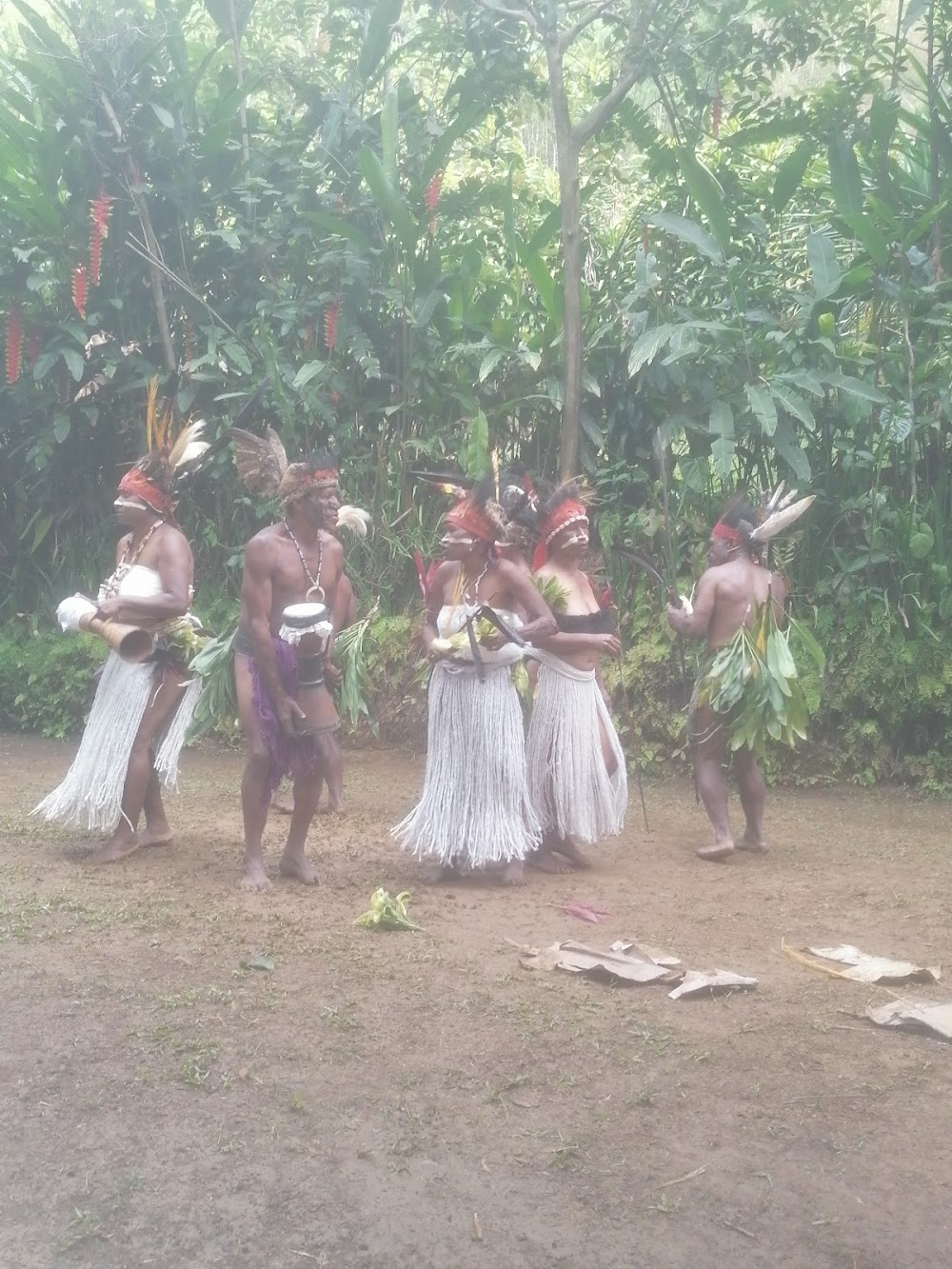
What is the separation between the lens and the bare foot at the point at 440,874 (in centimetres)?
529

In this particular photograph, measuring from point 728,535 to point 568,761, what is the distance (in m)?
1.36

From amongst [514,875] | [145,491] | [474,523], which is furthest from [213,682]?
[514,875]

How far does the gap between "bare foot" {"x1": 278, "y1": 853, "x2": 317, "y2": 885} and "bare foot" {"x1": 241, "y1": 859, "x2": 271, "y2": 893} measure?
121mm

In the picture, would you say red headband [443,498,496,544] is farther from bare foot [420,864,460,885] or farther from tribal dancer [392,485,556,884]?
bare foot [420,864,460,885]

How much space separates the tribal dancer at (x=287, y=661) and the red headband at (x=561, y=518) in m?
0.94

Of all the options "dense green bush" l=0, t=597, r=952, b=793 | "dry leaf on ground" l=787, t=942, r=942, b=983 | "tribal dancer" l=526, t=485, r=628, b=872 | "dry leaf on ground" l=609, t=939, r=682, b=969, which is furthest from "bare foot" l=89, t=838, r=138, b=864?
"dry leaf on ground" l=787, t=942, r=942, b=983

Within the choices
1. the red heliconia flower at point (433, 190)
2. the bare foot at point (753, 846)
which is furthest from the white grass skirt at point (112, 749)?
the red heliconia flower at point (433, 190)

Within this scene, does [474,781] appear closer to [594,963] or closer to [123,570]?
[594,963]

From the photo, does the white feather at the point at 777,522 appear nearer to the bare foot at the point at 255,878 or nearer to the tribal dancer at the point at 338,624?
the tribal dancer at the point at 338,624

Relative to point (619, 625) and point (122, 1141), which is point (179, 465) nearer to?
point (619, 625)

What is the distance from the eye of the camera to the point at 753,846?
594cm

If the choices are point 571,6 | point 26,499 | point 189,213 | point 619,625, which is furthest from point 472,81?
point 26,499

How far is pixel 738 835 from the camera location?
623 cm

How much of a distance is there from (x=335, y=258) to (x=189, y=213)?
121 centimetres
